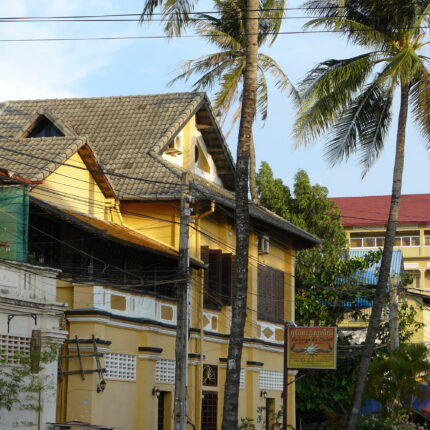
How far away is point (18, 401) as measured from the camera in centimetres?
1961

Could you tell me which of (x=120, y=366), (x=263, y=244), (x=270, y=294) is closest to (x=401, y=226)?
(x=270, y=294)

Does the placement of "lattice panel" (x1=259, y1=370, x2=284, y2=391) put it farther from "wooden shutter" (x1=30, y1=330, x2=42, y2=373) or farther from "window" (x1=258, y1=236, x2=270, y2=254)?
"wooden shutter" (x1=30, y1=330, x2=42, y2=373)

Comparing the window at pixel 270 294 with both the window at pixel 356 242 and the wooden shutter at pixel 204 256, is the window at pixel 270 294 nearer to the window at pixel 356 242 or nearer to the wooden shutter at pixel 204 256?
the wooden shutter at pixel 204 256

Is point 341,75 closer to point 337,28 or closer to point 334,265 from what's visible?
point 337,28

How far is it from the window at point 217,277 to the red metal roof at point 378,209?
41444 mm

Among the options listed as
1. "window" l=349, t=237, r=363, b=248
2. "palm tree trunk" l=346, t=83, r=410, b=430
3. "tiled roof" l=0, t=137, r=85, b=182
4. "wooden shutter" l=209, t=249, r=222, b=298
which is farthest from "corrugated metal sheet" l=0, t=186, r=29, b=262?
"window" l=349, t=237, r=363, b=248

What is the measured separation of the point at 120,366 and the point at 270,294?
10.2 meters

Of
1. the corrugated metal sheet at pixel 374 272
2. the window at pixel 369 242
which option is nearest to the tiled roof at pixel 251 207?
the corrugated metal sheet at pixel 374 272

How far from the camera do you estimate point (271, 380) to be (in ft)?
112

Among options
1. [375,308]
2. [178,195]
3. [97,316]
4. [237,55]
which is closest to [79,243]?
[97,316]

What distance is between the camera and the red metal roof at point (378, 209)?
72.2m

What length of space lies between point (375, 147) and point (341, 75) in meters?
2.44

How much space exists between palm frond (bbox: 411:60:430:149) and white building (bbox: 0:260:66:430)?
10833mm

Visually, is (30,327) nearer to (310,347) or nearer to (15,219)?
(15,219)
